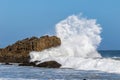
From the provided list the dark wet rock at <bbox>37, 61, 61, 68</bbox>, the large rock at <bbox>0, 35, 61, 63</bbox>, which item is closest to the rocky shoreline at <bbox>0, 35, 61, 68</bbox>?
the large rock at <bbox>0, 35, 61, 63</bbox>

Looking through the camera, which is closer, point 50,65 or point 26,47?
point 50,65

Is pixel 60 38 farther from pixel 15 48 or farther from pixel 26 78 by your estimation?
pixel 26 78

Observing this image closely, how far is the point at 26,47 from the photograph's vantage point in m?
66.0

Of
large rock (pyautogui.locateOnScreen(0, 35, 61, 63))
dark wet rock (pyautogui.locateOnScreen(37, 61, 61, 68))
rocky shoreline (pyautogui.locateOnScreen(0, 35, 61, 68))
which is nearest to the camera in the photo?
dark wet rock (pyautogui.locateOnScreen(37, 61, 61, 68))

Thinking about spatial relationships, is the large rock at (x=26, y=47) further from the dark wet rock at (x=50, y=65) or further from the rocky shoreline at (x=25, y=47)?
the dark wet rock at (x=50, y=65)

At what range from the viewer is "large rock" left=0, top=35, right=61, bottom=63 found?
64.5m

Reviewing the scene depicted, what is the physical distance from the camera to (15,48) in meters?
66.7

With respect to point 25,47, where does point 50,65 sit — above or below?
below

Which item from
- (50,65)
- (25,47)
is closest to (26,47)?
(25,47)

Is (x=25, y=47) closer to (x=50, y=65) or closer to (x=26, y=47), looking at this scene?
(x=26, y=47)

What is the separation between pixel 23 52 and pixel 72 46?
668 cm

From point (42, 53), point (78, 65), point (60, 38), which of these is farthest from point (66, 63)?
point (60, 38)

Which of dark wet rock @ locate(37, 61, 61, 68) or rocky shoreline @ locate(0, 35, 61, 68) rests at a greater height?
rocky shoreline @ locate(0, 35, 61, 68)

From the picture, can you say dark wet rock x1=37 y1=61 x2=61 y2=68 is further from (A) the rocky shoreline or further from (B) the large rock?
(B) the large rock
